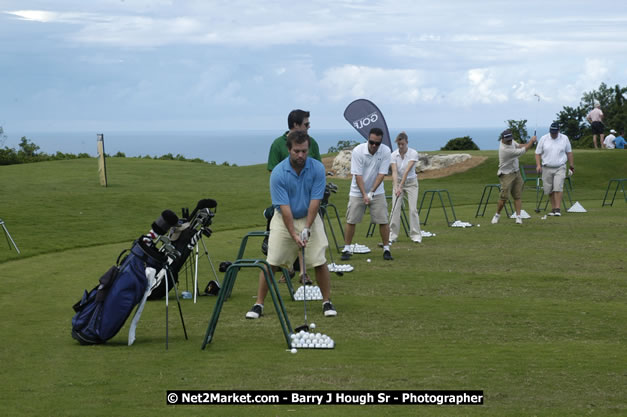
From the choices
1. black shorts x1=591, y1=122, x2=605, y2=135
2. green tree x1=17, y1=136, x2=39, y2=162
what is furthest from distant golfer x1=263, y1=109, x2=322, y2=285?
green tree x1=17, y1=136, x2=39, y2=162

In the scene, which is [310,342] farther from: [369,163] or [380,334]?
[369,163]

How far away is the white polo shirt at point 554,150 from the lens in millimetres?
20922

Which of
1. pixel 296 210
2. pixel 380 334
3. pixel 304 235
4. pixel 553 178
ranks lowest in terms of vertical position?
pixel 380 334

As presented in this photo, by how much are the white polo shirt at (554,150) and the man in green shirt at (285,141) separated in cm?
1172

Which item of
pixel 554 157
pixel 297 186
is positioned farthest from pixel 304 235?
pixel 554 157

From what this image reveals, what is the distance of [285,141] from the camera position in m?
10.7

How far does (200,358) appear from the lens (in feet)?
23.3

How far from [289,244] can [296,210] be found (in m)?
0.41

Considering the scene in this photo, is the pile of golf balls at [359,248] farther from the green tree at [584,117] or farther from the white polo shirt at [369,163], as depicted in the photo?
the green tree at [584,117]

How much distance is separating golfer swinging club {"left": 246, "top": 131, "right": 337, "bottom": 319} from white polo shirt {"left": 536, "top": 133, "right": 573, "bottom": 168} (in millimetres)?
13608

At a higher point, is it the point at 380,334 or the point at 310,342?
the point at 310,342

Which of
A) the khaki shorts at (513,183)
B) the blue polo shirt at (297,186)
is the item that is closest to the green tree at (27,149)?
the khaki shorts at (513,183)

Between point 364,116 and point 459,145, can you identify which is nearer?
point 364,116

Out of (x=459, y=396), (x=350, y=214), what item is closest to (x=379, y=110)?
(x=350, y=214)
